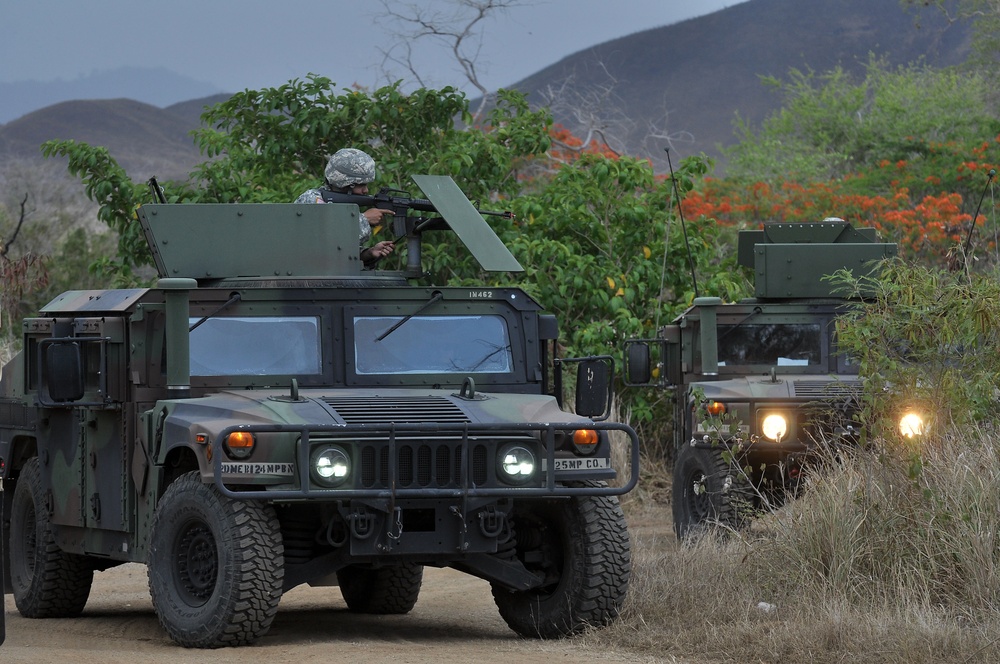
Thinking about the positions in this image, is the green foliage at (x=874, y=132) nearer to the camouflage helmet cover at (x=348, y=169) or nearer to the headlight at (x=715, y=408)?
the headlight at (x=715, y=408)

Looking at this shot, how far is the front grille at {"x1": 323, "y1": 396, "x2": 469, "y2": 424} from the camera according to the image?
7.89 m

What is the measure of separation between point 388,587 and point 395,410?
239cm

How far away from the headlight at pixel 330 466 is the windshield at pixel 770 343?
209 inches

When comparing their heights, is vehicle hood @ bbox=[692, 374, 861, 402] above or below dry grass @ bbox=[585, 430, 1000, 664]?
above

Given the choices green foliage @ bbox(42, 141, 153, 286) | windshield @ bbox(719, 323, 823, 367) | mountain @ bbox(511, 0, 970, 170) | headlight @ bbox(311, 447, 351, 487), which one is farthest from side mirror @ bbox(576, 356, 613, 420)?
mountain @ bbox(511, 0, 970, 170)

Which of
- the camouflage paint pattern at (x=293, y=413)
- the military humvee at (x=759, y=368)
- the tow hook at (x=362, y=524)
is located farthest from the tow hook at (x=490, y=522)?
the military humvee at (x=759, y=368)

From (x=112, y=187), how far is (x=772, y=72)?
69376mm

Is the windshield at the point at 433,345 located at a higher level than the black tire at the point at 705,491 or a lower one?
higher

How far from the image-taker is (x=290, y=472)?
767 cm

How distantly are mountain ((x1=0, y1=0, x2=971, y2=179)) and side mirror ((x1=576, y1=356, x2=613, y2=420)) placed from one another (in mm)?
57651

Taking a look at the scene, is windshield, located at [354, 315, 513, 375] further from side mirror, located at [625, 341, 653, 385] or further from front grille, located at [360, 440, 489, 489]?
side mirror, located at [625, 341, 653, 385]

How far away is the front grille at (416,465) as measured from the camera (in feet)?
25.4

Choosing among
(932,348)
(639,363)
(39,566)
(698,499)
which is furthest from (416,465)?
(698,499)

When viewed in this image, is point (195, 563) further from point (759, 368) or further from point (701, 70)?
point (701, 70)
